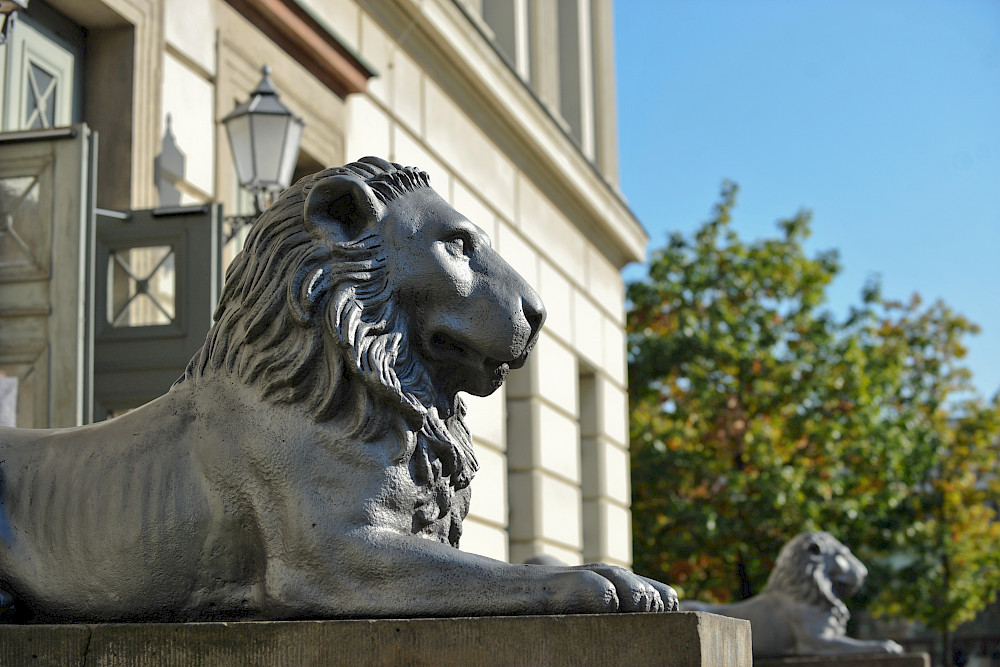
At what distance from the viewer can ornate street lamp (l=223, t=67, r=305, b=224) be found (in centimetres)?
815

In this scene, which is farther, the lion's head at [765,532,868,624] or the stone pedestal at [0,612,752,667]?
the lion's head at [765,532,868,624]

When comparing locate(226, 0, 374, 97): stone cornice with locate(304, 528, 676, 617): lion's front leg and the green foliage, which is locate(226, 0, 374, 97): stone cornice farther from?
the green foliage

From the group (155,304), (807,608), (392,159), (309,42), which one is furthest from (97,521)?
(392,159)

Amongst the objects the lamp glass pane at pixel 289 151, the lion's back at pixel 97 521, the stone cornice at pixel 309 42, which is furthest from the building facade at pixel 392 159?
the lion's back at pixel 97 521

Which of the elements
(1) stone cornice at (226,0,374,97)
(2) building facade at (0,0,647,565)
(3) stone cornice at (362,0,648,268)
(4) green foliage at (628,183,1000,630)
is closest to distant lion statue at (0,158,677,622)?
(2) building facade at (0,0,647,565)

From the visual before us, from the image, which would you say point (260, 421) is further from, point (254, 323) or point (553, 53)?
point (553, 53)

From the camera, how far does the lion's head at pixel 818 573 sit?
920cm

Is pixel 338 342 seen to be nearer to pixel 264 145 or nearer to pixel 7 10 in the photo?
pixel 7 10

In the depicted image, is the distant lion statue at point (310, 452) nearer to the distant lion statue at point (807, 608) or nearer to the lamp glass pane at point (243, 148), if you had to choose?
the lamp glass pane at point (243, 148)

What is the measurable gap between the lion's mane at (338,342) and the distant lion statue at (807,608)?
6.37 m

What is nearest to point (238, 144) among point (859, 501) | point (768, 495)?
point (768, 495)

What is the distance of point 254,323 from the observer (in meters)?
3.07

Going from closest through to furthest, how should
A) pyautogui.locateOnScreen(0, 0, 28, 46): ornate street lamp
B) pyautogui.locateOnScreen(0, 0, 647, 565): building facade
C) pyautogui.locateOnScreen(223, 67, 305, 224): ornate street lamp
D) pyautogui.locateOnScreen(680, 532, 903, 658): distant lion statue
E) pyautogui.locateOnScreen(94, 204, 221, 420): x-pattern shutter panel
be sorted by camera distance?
pyautogui.locateOnScreen(0, 0, 28, 46): ornate street lamp, pyautogui.locateOnScreen(0, 0, 647, 565): building facade, pyautogui.locateOnScreen(94, 204, 221, 420): x-pattern shutter panel, pyautogui.locateOnScreen(223, 67, 305, 224): ornate street lamp, pyautogui.locateOnScreen(680, 532, 903, 658): distant lion statue

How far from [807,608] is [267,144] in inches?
192
